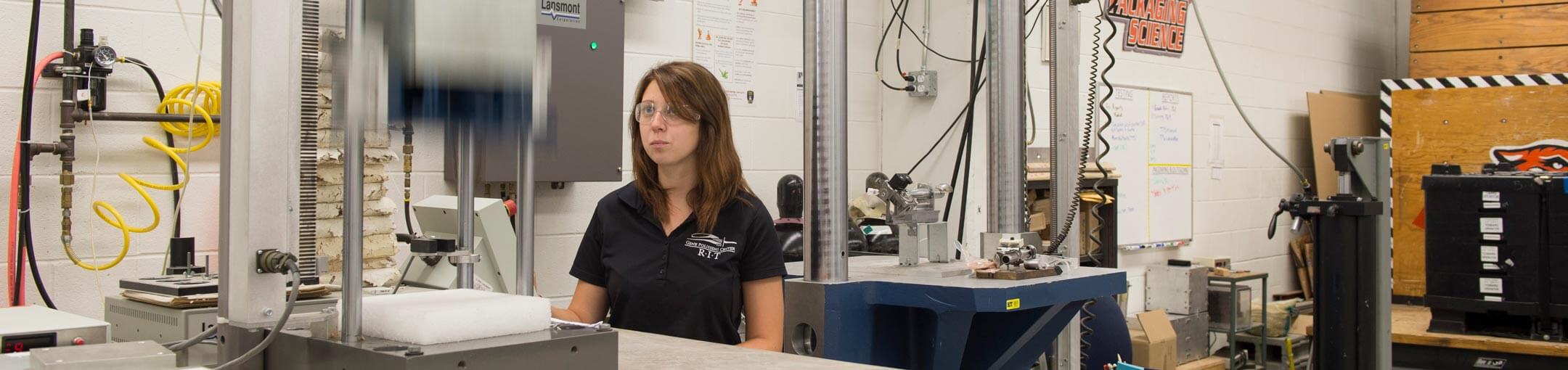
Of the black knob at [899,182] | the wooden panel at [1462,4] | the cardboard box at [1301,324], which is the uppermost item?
the wooden panel at [1462,4]

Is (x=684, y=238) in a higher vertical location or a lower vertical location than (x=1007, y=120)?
lower

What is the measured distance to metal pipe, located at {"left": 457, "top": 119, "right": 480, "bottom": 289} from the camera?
1.17 meters

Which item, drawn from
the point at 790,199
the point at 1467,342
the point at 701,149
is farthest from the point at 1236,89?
the point at 701,149

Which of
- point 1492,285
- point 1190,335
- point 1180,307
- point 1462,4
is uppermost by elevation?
point 1462,4

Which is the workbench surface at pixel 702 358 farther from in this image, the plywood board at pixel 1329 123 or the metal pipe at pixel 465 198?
the plywood board at pixel 1329 123

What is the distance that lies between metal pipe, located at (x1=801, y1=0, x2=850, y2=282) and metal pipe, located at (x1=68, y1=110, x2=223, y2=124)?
62.0 inches

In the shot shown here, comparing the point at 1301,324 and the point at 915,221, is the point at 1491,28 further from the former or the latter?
the point at 915,221

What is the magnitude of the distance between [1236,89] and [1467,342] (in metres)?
2.33

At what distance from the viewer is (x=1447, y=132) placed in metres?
5.47

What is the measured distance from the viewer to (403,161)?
4.05ft

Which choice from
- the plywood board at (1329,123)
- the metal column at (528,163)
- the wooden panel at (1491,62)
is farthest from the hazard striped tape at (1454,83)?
the metal column at (528,163)

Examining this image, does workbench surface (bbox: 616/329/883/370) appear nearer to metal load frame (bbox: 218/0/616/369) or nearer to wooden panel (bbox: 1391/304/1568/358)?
metal load frame (bbox: 218/0/616/369)

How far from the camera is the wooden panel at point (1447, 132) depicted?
5.18m

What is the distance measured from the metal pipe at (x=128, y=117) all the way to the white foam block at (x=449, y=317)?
1.86 metres
